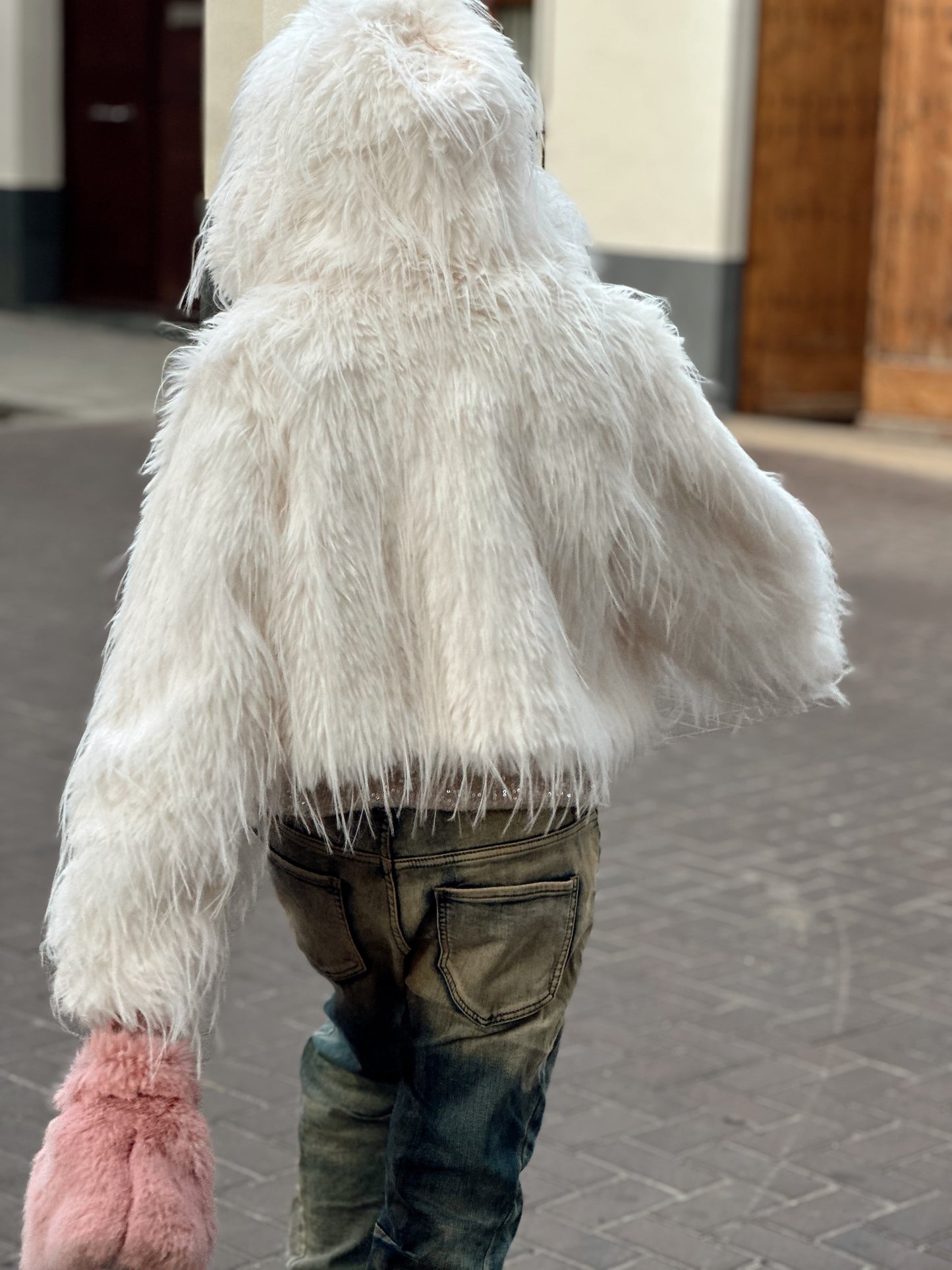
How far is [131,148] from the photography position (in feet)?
48.5

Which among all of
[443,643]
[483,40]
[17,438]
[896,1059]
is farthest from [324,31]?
[17,438]

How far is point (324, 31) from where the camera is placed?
73.4 inches

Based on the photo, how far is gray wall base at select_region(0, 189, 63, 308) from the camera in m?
14.7

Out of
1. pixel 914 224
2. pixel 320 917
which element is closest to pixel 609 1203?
pixel 320 917

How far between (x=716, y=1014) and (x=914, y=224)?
333 inches

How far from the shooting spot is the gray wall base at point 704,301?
11.5 m

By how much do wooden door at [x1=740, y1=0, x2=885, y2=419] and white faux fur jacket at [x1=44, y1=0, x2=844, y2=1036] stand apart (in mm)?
9939

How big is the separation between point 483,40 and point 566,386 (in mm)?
372

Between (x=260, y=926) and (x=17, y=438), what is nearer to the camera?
(x=260, y=926)

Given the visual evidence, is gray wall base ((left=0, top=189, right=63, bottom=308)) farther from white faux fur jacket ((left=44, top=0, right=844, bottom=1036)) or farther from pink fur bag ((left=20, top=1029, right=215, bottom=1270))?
pink fur bag ((left=20, top=1029, right=215, bottom=1270))

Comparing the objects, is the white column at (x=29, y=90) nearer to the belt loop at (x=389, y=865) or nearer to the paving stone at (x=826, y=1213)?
the paving stone at (x=826, y=1213)

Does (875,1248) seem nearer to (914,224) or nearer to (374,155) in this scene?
(374,155)

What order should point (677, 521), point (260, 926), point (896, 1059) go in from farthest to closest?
point (260, 926) < point (896, 1059) < point (677, 521)

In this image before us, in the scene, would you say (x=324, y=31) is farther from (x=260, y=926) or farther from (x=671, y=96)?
(x=671, y=96)
